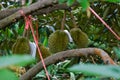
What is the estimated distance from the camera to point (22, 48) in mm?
1017

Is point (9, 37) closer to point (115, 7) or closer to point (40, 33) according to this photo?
point (40, 33)

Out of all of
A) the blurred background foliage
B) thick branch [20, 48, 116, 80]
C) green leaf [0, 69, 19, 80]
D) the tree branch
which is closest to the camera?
green leaf [0, 69, 19, 80]

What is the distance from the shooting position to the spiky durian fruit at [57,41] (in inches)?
42.2

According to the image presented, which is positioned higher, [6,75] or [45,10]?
[45,10]

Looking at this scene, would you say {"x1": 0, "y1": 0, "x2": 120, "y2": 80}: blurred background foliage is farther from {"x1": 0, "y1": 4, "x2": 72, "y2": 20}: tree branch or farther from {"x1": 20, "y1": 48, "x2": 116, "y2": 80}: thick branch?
{"x1": 20, "y1": 48, "x2": 116, "y2": 80}: thick branch

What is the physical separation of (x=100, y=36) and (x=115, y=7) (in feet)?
0.71

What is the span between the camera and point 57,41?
109 cm

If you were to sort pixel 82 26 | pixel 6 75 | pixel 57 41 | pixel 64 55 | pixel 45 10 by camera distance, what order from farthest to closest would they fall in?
pixel 82 26 → pixel 57 41 → pixel 45 10 → pixel 64 55 → pixel 6 75

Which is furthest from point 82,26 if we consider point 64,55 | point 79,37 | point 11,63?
point 11,63

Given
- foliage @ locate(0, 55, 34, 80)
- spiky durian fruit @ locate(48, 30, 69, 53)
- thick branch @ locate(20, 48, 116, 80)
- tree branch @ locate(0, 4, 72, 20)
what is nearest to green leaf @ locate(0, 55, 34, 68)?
foliage @ locate(0, 55, 34, 80)

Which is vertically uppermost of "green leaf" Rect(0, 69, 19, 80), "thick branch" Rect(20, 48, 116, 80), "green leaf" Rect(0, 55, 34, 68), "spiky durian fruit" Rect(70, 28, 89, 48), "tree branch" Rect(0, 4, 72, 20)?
"tree branch" Rect(0, 4, 72, 20)

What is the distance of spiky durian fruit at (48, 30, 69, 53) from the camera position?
3.51ft

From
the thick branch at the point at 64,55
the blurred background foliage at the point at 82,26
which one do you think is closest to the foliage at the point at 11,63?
the thick branch at the point at 64,55

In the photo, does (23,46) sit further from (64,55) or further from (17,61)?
(17,61)
